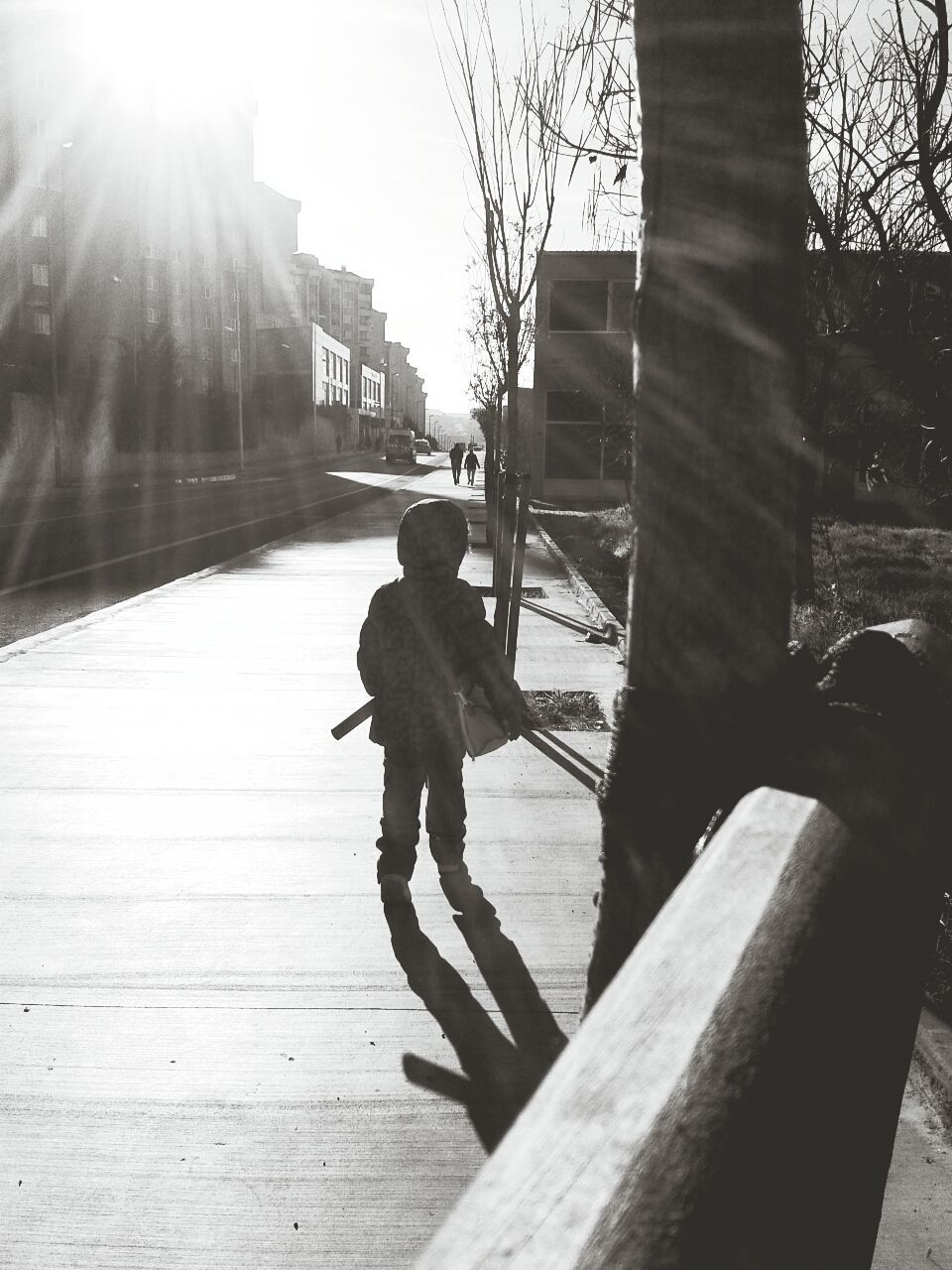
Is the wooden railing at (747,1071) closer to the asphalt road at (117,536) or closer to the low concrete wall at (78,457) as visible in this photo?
the asphalt road at (117,536)

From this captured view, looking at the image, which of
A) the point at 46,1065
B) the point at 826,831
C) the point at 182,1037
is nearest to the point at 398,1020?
the point at 182,1037

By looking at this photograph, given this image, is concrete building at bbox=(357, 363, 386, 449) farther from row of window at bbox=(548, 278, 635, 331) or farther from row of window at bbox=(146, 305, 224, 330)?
row of window at bbox=(548, 278, 635, 331)

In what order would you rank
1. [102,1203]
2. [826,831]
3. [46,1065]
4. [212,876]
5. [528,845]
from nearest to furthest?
[826,831] < [102,1203] < [46,1065] < [212,876] < [528,845]

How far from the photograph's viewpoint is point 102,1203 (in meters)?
2.66

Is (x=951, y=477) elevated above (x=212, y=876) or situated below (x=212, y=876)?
above

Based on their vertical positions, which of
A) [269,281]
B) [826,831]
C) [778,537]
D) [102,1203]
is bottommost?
[102,1203]

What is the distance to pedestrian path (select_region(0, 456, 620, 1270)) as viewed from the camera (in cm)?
268

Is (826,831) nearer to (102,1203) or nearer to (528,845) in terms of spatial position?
(102,1203)

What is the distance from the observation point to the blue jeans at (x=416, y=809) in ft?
14.4

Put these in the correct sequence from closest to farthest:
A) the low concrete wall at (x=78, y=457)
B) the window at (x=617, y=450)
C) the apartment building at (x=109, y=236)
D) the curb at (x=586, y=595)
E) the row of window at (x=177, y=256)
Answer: the curb at (x=586, y=595) → the window at (x=617, y=450) → the low concrete wall at (x=78, y=457) → the apartment building at (x=109, y=236) → the row of window at (x=177, y=256)

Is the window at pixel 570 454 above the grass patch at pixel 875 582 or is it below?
above

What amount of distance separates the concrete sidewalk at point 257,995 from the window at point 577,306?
97.4 feet

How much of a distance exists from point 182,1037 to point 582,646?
7.06 metres

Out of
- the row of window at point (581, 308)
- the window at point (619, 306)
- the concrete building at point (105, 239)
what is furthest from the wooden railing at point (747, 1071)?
the concrete building at point (105, 239)
